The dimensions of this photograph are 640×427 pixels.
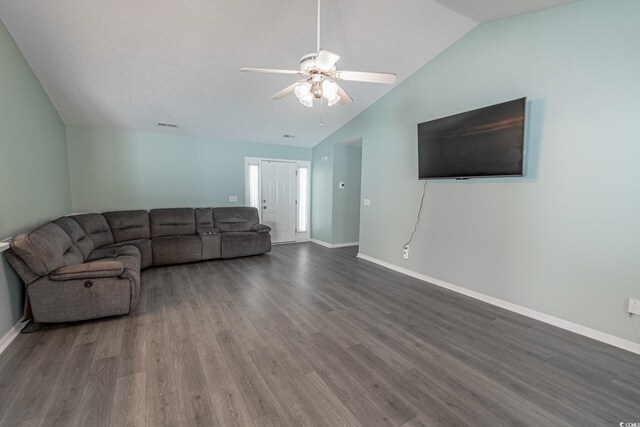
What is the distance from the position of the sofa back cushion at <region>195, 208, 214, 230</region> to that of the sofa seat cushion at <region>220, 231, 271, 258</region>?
0.54 m

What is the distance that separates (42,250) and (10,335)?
75 centimetres

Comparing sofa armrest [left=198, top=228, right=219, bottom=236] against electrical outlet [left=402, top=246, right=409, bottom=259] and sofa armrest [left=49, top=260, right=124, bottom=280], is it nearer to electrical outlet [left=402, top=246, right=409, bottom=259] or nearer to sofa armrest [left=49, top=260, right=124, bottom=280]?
sofa armrest [left=49, top=260, right=124, bottom=280]

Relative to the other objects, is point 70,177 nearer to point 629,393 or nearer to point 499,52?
point 499,52

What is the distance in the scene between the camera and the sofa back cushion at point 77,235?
3.13m

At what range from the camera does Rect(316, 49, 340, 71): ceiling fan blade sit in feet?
6.04

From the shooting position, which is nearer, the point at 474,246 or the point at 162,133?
the point at 474,246

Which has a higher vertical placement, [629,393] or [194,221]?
[194,221]

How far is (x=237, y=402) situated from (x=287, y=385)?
33 centimetres

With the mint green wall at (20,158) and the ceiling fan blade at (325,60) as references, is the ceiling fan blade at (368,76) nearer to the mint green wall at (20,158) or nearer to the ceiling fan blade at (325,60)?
the ceiling fan blade at (325,60)

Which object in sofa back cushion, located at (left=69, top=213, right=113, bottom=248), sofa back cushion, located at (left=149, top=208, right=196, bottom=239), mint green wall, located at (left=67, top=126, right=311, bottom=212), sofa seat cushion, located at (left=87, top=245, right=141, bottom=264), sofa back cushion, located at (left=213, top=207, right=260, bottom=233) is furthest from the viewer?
sofa back cushion, located at (left=213, top=207, right=260, bottom=233)

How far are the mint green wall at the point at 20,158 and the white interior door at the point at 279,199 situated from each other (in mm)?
3480

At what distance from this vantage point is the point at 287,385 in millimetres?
1799

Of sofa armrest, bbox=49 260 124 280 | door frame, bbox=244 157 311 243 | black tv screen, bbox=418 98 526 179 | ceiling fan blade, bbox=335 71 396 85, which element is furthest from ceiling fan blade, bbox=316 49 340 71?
door frame, bbox=244 157 311 243

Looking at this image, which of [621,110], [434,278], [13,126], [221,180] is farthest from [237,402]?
[221,180]
